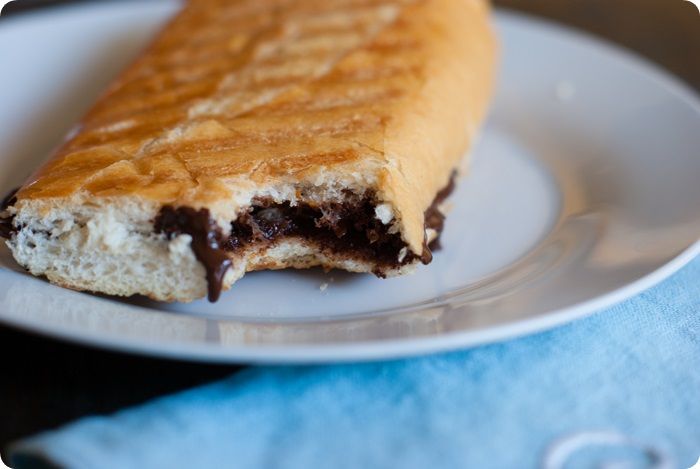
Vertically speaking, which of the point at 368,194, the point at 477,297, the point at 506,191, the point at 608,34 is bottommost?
the point at 608,34

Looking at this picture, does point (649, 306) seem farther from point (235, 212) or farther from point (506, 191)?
point (235, 212)

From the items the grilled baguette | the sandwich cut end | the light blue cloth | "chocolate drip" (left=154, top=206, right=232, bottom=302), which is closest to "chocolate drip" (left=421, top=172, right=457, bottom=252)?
the grilled baguette

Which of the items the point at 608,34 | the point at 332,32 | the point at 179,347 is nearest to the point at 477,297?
the point at 179,347

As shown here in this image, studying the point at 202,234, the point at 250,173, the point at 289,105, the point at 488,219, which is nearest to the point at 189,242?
the point at 202,234

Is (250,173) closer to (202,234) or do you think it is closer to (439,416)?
(202,234)

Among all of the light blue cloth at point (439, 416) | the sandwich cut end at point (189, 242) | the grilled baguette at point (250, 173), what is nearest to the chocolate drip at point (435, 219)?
the grilled baguette at point (250, 173)
